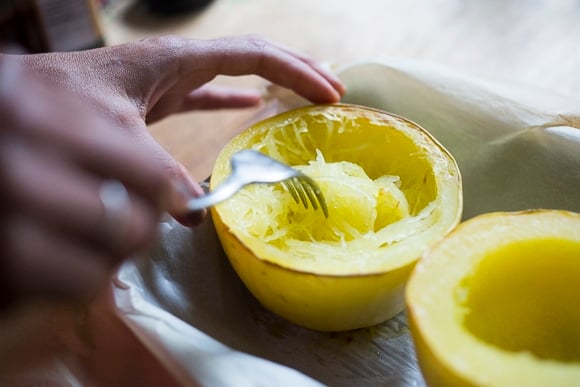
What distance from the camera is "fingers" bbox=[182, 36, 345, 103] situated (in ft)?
2.63

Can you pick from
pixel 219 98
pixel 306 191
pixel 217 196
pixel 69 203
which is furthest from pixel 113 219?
pixel 219 98

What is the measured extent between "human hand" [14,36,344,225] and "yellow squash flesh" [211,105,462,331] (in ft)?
0.21

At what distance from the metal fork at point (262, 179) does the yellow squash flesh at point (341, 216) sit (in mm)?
22

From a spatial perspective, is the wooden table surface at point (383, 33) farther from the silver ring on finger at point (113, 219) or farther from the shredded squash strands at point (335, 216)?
the silver ring on finger at point (113, 219)

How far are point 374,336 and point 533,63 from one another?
67cm

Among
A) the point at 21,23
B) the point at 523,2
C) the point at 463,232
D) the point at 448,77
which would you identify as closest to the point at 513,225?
the point at 463,232

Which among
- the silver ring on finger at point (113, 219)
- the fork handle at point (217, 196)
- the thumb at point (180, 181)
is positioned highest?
the silver ring on finger at point (113, 219)

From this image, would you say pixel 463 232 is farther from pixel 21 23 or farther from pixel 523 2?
pixel 21 23

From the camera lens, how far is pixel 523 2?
4.26ft

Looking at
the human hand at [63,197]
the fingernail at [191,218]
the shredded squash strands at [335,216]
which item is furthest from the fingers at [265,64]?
the human hand at [63,197]

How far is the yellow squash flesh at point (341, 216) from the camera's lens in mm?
586

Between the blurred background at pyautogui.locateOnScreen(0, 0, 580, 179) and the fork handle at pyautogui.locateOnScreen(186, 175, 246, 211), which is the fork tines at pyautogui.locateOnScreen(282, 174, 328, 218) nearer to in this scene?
the fork handle at pyautogui.locateOnScreen(186, 175, 246, 211)

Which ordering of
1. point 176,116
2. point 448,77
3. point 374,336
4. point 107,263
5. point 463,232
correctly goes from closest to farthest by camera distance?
point 107,263
point 463,232
point 374,336
point 448,77
point 176,116

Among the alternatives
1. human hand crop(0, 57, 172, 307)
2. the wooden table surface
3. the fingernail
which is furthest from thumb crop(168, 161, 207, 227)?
the wooden table surface
